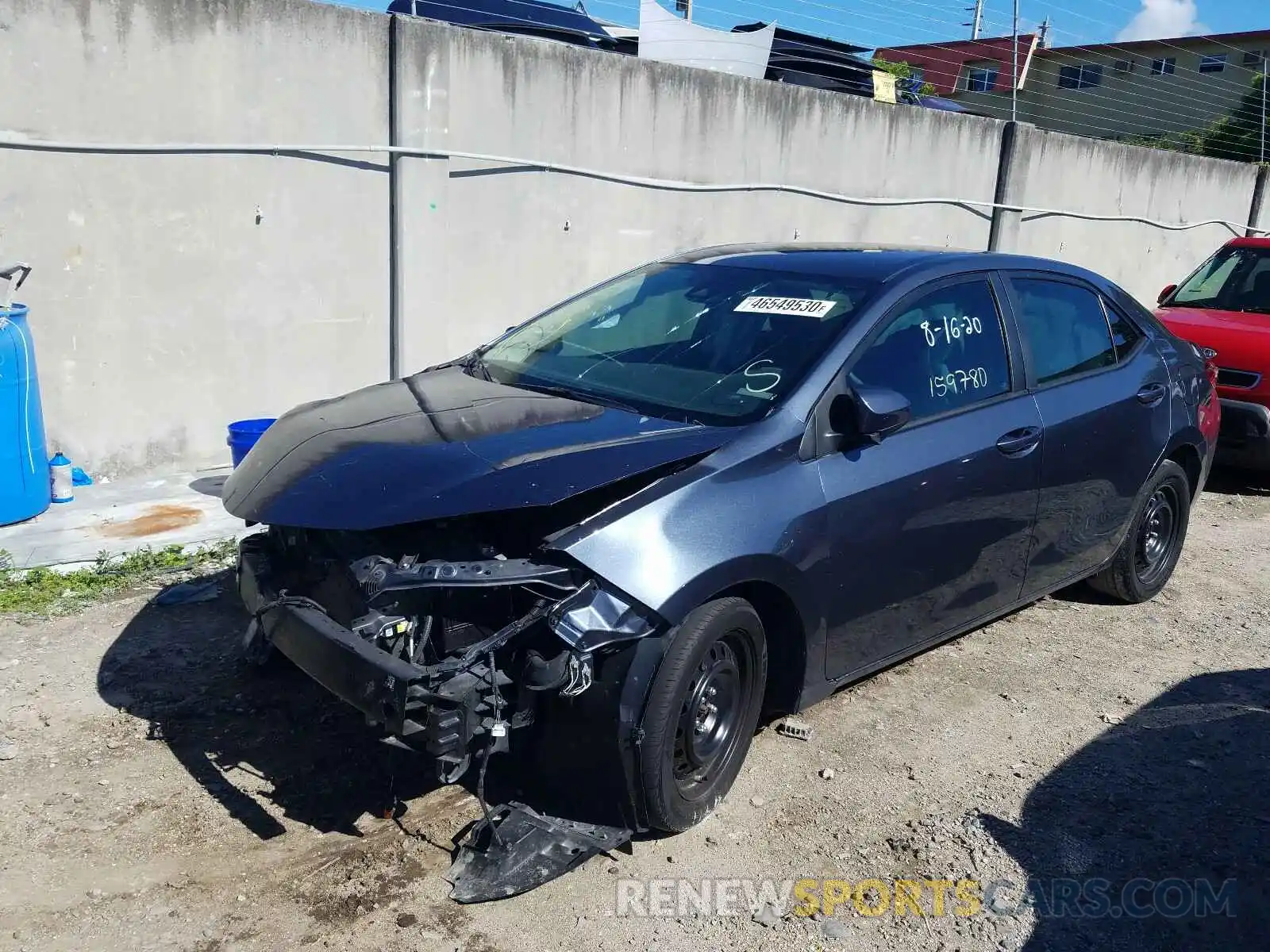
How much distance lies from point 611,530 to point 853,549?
3.18 ft

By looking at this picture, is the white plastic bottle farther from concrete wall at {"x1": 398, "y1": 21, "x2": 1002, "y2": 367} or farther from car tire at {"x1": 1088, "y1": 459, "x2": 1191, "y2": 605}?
car tire at {"x1": 1088, "y1": 459, "x2": 1191, "y2": 605}

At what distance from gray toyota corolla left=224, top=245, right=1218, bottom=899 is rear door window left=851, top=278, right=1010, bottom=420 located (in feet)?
0.04

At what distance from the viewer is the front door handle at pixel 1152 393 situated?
5.07 meters

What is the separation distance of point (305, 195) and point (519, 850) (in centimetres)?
506

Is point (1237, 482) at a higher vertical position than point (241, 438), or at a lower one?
lower

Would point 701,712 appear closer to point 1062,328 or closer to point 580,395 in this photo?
point 580,395

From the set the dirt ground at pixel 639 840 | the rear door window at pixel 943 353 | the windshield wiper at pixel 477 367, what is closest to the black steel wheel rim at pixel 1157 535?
the dirt ground at pixel 639 840

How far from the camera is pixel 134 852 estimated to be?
10.5 feet

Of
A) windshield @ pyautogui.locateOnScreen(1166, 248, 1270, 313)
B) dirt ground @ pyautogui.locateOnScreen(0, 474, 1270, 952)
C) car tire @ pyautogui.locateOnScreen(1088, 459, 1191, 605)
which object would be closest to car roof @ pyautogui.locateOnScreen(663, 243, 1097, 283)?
car tire @ pyautogui.locateOnScreen(1088, 459, 1191, 605)

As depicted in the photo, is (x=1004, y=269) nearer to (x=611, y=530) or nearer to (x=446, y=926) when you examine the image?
(x=611, y=530)

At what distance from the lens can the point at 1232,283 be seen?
8.90 metres

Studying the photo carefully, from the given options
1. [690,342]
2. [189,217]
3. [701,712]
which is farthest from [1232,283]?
[189,217]

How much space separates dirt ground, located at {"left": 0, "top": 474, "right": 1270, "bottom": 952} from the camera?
298 centimetres

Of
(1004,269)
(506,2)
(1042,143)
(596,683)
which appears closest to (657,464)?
(596,683)
